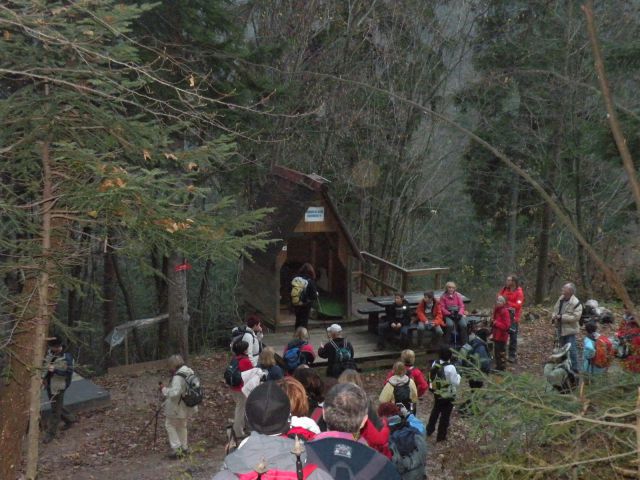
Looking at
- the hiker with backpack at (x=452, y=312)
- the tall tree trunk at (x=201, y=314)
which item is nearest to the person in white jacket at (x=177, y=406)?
the hiker with backpack at (x=452, y=312)

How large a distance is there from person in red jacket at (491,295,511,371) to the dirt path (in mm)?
779

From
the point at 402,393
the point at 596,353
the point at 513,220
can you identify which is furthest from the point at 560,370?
the point at 513,220

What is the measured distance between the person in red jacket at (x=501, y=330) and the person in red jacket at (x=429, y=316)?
956 mm

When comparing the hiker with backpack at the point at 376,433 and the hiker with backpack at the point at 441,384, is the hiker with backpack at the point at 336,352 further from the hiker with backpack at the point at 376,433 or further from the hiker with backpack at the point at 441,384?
the hiker with backpack at the point at 376,433

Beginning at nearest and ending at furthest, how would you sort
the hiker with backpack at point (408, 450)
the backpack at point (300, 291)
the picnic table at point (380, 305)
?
the hiker with backpack at point (408, 450), the backpack at point (300, 291), the picnic table at point (380, 305)

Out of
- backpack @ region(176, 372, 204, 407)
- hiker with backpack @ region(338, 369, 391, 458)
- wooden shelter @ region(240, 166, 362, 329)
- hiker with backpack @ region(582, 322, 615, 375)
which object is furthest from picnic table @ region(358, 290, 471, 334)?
hiker with backpack @ region(338, 369, 391, 458)

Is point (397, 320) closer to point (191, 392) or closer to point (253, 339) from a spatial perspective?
point (253, 339)

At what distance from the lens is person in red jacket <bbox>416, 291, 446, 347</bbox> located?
11586 millimetres

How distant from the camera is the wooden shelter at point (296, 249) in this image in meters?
13.0

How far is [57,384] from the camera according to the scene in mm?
9469

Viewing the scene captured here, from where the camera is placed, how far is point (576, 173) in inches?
741

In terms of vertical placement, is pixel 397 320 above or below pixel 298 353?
below

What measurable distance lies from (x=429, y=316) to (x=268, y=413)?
8.79 meters

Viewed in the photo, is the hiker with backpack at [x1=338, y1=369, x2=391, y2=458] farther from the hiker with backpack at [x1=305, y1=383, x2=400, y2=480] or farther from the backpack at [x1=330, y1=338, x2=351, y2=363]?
the backpack at [x1=330, y1=338, x2=351, y2=363]
